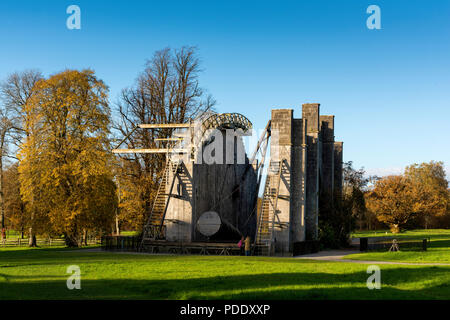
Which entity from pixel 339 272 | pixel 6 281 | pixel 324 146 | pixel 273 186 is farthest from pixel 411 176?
pixel 6 281

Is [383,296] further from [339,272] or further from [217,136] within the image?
[217,136]

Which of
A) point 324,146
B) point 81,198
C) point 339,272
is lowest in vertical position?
point 339,272

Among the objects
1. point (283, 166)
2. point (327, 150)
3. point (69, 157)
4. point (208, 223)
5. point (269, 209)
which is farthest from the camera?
point (327, 150)

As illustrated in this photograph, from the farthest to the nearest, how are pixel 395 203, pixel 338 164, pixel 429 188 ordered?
pixel 429 188
pixel 395 203
pixel 338 164

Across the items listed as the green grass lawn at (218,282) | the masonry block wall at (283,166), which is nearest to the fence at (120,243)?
the masonry block wall at (283,166)

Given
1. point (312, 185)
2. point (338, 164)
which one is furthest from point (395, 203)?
point (312, 185)

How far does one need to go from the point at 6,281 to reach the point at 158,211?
54.2ft

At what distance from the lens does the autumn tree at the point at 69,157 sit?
1308 inches

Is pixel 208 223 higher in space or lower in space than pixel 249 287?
higher

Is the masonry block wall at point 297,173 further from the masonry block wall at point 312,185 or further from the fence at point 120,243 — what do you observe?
the fence at point 120,243

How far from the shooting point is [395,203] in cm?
6350

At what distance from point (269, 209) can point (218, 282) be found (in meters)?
17.3

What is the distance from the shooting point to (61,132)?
114 feet

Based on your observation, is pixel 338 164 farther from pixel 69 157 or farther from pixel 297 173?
pixel 69 157
